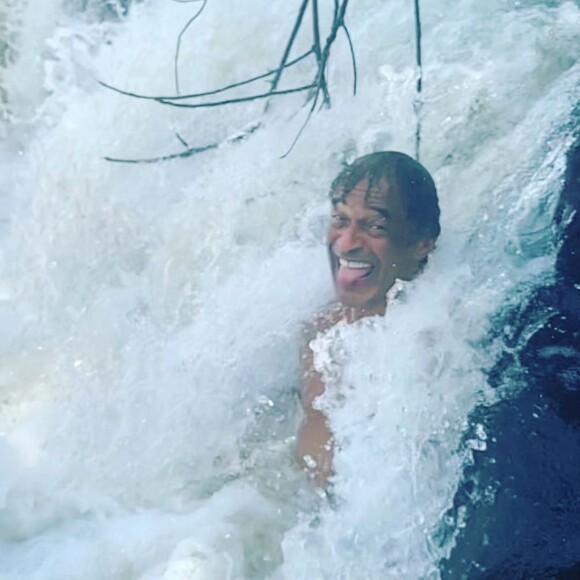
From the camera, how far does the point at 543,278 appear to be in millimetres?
2863

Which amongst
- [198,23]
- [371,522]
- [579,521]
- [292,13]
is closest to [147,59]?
A: [198,23]

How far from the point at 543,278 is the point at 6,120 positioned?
2.54m

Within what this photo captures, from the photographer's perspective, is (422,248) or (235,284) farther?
(235,284)

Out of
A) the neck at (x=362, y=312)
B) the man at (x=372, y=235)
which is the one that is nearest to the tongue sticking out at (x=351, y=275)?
the man at (x=372, y=235)

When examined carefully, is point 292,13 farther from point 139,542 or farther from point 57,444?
point 139,542

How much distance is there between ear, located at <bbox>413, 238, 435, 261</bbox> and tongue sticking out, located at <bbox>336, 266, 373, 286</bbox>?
18 centimetres

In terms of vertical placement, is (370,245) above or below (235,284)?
above

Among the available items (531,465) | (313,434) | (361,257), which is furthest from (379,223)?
(531,465)

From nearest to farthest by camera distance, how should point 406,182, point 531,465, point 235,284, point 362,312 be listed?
point 531,465 < point 406,182 < point 362,312 < point 235,284

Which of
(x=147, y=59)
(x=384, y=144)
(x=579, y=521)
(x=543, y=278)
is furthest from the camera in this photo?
(x=147, y=59)

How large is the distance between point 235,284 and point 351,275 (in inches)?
26.6

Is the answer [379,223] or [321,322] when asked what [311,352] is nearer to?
[321,322]

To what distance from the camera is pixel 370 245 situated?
2.80 m

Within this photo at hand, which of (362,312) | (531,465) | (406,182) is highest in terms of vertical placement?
(406,182)
